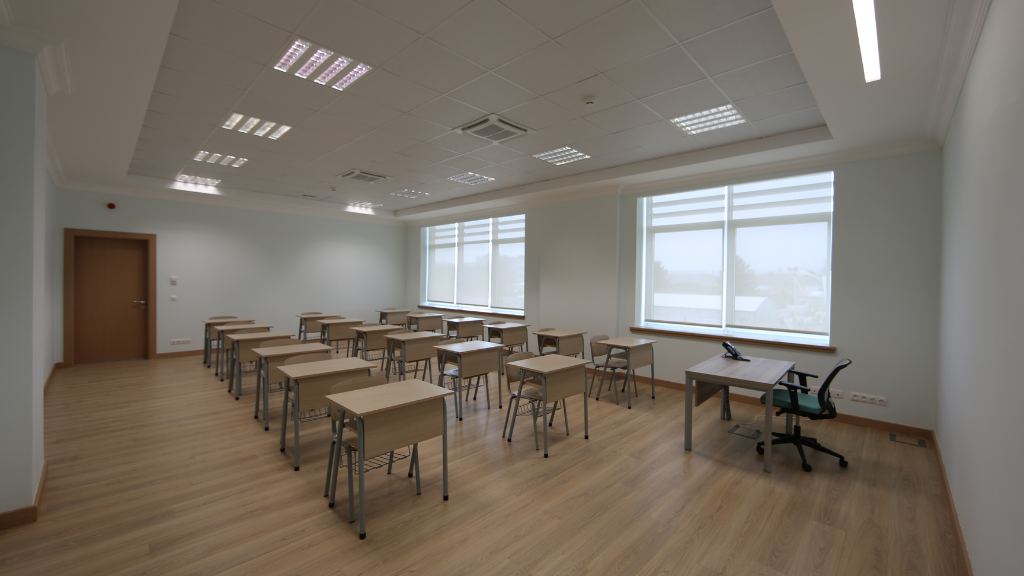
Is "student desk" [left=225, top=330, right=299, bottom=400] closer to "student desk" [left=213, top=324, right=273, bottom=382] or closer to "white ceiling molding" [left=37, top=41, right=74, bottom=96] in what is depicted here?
"student desk" [left=213, top=324, right=273, bottom=382]

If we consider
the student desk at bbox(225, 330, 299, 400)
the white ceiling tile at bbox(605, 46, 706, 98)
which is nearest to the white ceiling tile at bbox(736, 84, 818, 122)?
the white ceiling tile at bbox(605, 46, 706, 98)

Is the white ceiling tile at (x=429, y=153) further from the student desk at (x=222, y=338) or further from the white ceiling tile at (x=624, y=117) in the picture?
the student desk at (x=222, y=338)

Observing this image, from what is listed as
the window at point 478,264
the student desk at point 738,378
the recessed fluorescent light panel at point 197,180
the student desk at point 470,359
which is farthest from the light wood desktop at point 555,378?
the recessed fluorescent light panel at point 197,180

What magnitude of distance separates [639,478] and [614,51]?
3.22 m

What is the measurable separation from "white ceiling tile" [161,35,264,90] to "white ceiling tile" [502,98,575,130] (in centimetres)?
223

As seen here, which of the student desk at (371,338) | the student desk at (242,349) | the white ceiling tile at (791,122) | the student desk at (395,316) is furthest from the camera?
the student desk at (395,316)

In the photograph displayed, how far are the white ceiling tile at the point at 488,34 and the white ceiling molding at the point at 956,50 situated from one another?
2.30m

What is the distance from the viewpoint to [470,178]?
23.4 feet

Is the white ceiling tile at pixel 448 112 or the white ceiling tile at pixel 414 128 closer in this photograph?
the white ceiling tile at pixel 448 112

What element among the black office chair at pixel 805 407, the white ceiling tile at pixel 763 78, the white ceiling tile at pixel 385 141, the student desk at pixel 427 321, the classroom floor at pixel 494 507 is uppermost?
the white ceiling tile at pixel 385 141

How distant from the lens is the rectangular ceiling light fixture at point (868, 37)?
7.55 feet

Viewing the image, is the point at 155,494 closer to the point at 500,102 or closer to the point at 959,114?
the point at 500,102

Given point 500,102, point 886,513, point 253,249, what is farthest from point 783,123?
point 253,249

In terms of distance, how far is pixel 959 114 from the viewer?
3086 millimetres
